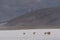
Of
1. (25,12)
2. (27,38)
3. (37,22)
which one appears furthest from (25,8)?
(27,38)

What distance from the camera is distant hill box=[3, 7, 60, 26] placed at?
3.83 ft

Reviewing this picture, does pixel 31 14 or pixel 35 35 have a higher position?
pixel 31 14

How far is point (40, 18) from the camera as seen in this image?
117cm

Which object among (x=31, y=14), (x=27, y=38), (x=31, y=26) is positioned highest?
(x=31, y=14)

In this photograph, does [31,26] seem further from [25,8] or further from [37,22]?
[25,8]

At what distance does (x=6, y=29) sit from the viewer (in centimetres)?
116

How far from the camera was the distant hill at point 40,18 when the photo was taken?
1166 millimetres

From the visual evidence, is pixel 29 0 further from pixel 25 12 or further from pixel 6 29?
pixel 6 29

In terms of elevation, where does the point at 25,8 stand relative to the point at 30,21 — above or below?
above

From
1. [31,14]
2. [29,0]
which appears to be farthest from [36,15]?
[29,0]

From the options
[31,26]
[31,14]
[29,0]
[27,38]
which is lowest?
[27,38]

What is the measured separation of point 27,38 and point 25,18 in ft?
0.59

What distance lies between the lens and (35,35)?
1160 millimetres

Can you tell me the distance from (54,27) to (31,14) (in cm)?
24
